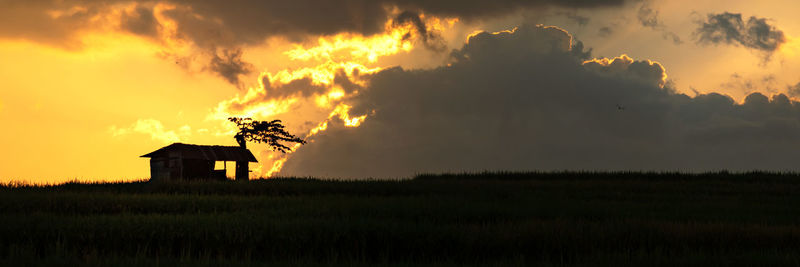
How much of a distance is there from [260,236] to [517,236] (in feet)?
16.0

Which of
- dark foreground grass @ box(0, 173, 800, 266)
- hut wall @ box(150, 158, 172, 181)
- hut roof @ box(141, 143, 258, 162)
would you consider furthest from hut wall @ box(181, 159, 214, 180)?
dark foreground grass @ box(0, 173, 800, 266)

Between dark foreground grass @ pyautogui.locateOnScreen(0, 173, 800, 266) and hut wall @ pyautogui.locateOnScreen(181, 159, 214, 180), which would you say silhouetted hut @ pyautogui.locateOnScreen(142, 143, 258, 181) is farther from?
dark foreground grass @ pyautogui.locateOnScreen(0, 173, 800, 266)

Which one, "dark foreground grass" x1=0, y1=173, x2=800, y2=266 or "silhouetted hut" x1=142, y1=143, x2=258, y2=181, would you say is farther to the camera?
"silhouetted hut" x1=142, y1=143, x2=258, y2=181

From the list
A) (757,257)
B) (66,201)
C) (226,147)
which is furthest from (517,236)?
(226,147)

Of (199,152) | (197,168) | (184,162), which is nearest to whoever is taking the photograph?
(184,162)

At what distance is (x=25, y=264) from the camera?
8.65m

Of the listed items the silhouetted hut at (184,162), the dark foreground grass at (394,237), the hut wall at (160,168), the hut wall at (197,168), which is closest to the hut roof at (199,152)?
the silhouetted hut at (184,162)

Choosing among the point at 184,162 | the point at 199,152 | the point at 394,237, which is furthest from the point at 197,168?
the point at 394,237

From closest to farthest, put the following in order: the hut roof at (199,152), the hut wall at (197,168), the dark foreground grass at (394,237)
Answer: the dark foreground grass at (394,237) → the hut wall at (197,168) → the hut roof at (199,152)

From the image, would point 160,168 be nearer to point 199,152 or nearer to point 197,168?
point 197,168

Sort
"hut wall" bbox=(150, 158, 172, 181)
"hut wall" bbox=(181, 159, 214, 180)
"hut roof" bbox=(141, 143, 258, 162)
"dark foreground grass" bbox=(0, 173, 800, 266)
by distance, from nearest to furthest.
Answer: "dark foreground grass" bbox=(0, 173, 800, 266) → "hut wall" bbox=(150, 158, 172, 181) → "hut wall" bbox=(181, 159, 214, 180) → "hut roof" bbox=(141, 143, 258, 162)

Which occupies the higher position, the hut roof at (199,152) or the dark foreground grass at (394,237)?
the hut roof at (199,152)

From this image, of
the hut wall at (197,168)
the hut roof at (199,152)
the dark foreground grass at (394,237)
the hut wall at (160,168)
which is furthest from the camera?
the hut roof at (199,152)

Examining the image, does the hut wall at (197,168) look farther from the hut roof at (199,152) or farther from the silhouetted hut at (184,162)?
the hut roof at (199,152)
